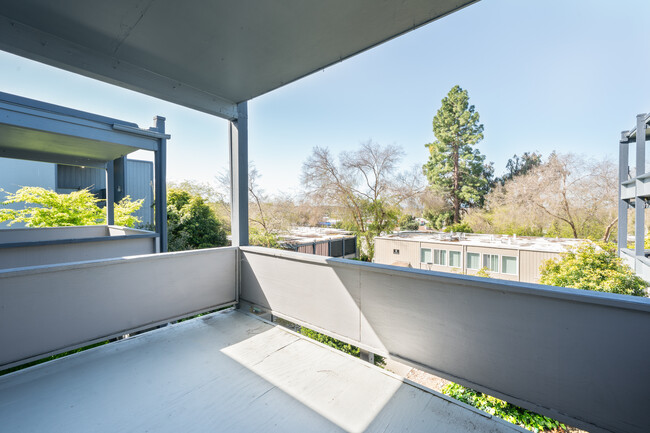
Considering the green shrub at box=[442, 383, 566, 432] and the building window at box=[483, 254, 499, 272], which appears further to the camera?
the building window at box=[483, 254, 499, 272]

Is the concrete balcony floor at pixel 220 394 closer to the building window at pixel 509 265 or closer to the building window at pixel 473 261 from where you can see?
the building window at pixel 509 265

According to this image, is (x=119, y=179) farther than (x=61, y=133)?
Yes

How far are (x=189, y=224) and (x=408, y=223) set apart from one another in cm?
1356

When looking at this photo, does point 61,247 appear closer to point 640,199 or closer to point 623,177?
point 640,199

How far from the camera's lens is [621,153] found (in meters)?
8.08

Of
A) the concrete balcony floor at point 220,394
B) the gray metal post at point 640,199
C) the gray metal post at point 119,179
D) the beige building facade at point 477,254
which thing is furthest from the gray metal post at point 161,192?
the gray metal post at point 640,199

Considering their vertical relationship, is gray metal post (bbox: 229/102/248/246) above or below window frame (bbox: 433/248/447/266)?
above

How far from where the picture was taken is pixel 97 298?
2244 mm

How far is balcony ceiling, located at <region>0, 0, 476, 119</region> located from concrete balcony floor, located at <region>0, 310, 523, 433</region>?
2.31 metres

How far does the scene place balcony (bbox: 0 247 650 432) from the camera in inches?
52.5

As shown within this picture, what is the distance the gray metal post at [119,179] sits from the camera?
6.45 m

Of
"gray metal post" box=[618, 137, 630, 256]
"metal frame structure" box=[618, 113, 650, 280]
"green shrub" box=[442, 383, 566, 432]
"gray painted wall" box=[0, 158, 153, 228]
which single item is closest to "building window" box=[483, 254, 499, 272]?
"gray metal post" box=[618, 137, 630, 256]

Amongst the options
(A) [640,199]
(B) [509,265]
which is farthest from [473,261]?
(A) [640,199]

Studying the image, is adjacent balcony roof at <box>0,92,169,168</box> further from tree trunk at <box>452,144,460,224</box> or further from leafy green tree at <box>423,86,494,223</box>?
tree trunk at <box>452,144,460,224</box>
